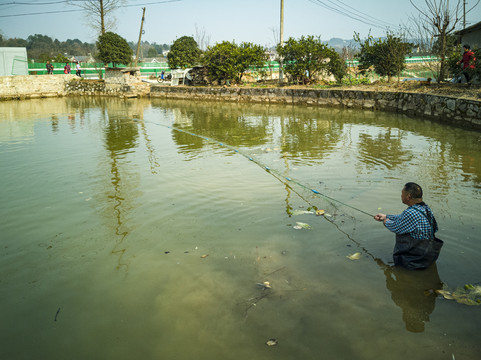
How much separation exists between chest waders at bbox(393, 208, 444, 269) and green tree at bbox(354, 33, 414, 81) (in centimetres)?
1843

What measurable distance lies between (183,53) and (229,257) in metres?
34.0

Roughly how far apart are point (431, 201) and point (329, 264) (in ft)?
9.41

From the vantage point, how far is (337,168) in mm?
8109

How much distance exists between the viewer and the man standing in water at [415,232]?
150 inches

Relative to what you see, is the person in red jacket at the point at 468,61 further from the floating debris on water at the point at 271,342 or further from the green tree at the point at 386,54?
the floating debris on water at the point at 271,342

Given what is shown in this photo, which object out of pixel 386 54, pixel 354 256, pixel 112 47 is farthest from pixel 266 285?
pixel 112 47

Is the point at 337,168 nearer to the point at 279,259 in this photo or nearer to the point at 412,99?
the point at 279,259

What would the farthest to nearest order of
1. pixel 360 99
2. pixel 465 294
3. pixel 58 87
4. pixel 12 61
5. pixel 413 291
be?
pixel 12 61
pixel 58 87
pixel 360 99
pixel 413 291
pixel 465 294

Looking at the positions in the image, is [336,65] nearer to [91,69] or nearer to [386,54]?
[386,54]

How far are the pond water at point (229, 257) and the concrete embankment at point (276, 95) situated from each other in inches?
196

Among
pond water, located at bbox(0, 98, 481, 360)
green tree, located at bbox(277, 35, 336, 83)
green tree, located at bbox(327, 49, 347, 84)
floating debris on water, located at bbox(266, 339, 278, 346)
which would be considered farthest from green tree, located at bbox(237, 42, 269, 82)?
floating debris on water, located at bbox(266, 339, 278, 346)

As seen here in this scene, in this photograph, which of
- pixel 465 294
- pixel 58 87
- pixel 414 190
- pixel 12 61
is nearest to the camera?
pixel 465 294

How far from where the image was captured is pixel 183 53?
115 feet

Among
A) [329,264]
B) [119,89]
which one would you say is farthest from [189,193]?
[119,89]
